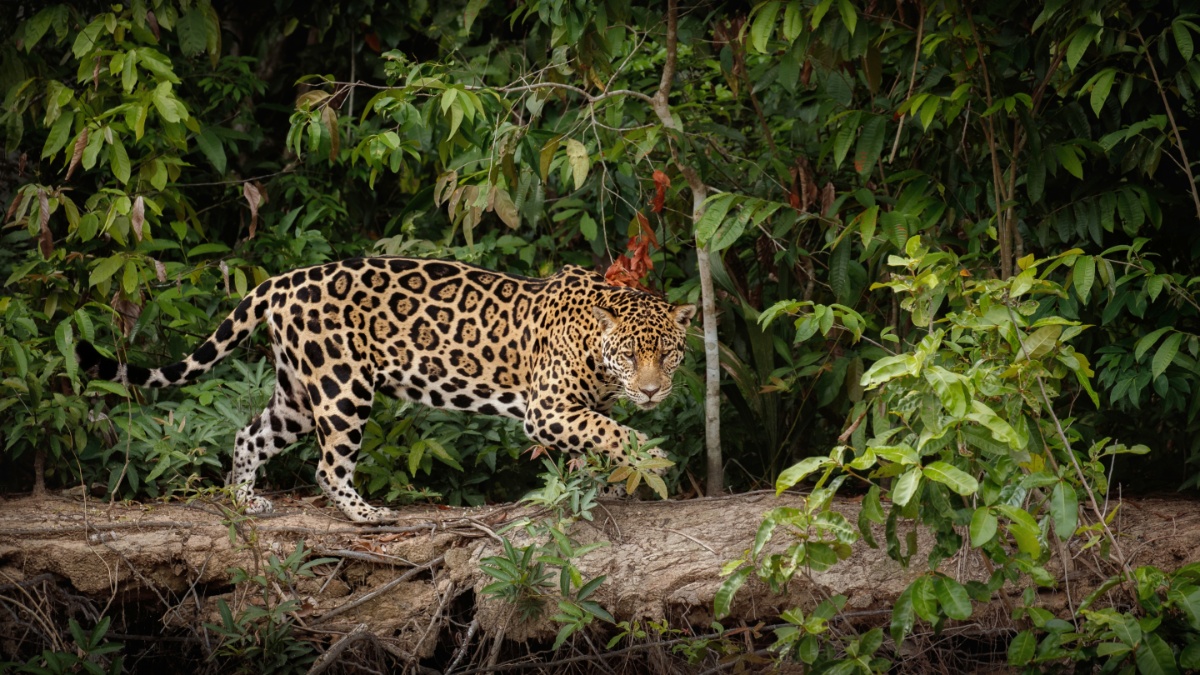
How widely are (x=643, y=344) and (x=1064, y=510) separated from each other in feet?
8.03

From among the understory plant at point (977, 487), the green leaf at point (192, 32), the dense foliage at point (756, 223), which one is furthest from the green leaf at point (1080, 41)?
the green leaf at point (192, 32)

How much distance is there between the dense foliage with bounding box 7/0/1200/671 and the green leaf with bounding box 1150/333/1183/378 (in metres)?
0.01

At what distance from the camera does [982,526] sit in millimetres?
3906

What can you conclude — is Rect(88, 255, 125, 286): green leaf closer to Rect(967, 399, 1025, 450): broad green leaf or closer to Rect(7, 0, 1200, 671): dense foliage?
Rect(7, 0, 1200, 671): dense foliage

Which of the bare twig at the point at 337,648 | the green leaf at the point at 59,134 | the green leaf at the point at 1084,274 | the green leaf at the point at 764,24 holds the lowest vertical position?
the bare twig at the point at 337,648

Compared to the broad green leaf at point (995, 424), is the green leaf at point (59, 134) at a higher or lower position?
higher

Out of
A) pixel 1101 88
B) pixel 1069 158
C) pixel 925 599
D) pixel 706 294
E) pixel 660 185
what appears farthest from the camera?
pixel 706 294

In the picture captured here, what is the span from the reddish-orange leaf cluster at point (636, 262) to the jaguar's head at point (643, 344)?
103mm

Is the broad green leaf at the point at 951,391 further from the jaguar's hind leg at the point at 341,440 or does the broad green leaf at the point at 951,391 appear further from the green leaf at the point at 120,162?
the green leaf at the point at 120,162

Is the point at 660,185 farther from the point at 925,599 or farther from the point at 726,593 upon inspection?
the point at 925,599

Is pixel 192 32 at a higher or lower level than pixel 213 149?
higher

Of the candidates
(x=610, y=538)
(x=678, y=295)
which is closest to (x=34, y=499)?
(x=610, y=538)

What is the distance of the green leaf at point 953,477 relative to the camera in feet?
12.5

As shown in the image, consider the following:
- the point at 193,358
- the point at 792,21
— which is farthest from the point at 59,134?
the point at 792,21
